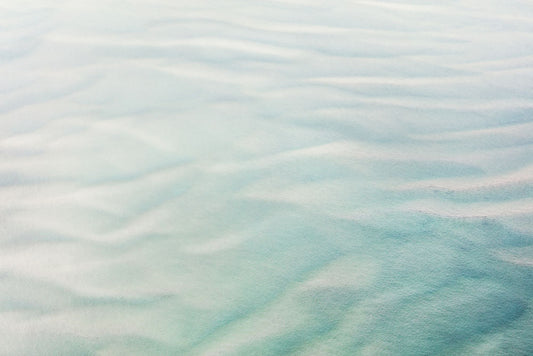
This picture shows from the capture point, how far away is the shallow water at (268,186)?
48.0 inches

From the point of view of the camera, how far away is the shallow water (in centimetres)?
122

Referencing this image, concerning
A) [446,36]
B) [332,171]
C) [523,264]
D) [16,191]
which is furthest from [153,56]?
[523,264]

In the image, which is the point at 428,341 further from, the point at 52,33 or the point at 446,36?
the point at 52,33

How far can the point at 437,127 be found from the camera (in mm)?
1848

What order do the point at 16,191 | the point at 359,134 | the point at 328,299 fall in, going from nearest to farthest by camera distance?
the point at 328,299 < the point at 16,191 < the point at 359,134

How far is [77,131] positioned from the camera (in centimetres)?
190

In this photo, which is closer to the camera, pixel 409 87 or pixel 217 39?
pixel 409 87

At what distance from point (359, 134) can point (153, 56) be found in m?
0.96

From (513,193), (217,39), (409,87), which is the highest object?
(217,39)

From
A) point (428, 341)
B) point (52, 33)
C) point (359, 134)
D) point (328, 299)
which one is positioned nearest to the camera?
point (428, 341)

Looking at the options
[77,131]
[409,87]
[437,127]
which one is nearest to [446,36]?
[409,87]

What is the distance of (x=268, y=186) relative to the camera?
160 cm

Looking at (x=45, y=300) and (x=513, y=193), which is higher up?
(x=513, y=193)

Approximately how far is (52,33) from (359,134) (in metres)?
1.52
